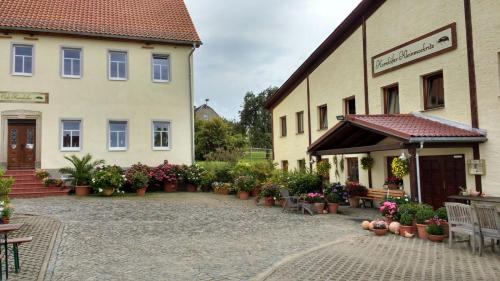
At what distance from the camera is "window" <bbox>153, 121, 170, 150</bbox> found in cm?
2205

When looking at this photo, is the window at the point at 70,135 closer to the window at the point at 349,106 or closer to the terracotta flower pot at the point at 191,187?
the terracotta flower pot at the point at 191,187

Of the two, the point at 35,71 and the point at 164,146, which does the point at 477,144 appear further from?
the point at 35,71

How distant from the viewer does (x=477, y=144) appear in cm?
1211

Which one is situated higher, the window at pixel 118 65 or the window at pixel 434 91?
the window at pixel 118 65

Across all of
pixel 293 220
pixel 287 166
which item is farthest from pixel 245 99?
pixel 293 220

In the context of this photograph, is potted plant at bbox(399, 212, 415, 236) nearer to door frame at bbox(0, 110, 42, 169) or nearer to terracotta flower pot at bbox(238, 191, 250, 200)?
terracotta flower pot at bbox(238, 191, 250, 200)

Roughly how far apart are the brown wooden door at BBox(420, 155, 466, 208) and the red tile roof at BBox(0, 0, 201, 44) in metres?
13.3

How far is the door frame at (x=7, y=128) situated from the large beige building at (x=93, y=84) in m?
0.04

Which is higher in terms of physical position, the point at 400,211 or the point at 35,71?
the point at 35,71

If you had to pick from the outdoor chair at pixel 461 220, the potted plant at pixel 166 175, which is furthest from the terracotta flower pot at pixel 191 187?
the outdoor chair at pixel 461 220

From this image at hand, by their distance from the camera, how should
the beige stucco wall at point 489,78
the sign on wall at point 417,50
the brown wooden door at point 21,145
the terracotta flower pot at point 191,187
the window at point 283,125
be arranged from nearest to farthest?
1. the beige stucco wall at point 489,78
2. the sign on wall at point 417,50
3. the brown wooden door at point 21,145
4. the terracotta flower pot at point 191,187
5. the window at point 283,125

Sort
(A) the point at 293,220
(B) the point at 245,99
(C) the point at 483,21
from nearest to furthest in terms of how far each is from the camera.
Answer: (C) the point at 483,21, (A) the point at 293,220, (B) the point at 245,99

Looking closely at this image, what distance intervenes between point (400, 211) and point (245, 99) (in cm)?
6184

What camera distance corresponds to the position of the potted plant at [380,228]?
34.7 feet
